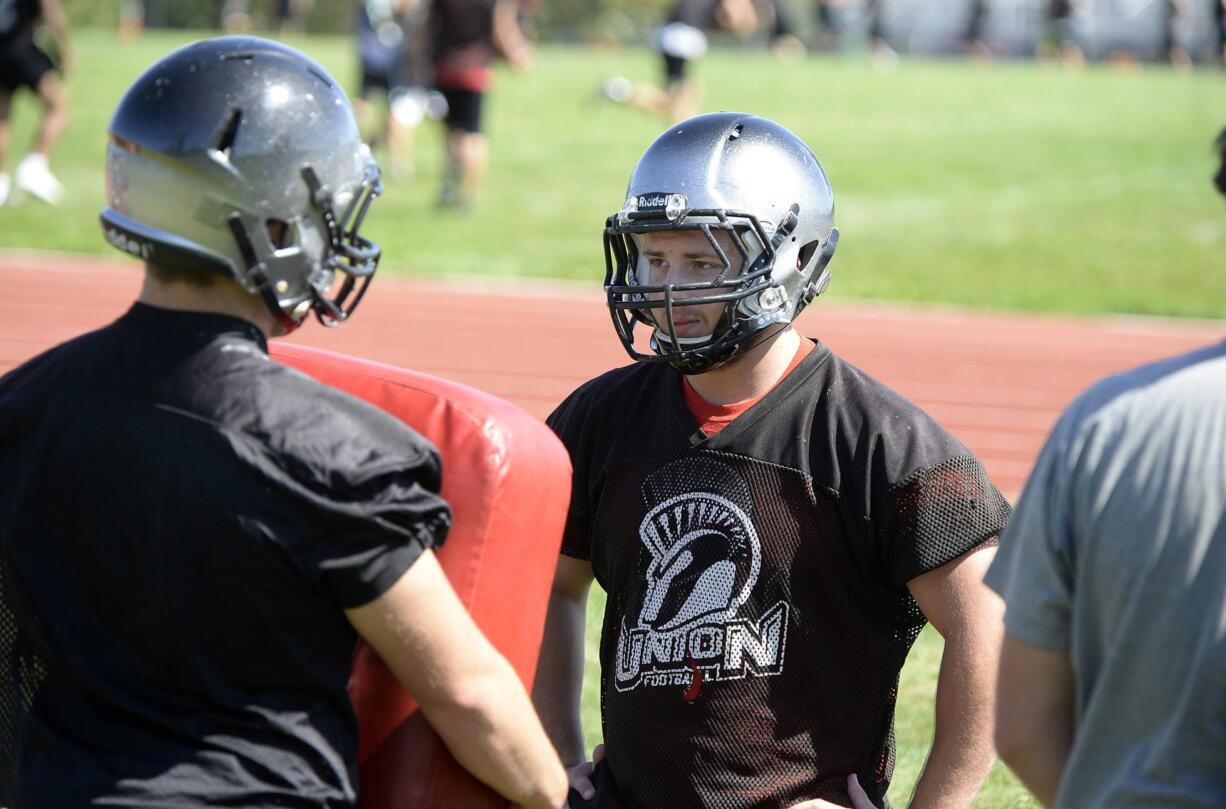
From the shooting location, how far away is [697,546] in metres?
2.78

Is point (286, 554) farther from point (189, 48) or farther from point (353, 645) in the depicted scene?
point (189, 48)

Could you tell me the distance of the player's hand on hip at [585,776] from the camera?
2939 millimetres

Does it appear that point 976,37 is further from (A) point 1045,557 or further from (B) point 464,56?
(A) point 1045,557

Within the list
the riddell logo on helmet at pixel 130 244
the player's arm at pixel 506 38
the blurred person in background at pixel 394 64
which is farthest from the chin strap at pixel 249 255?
the blurred person in background at pixel 394 64

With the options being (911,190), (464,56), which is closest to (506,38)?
(464,56)

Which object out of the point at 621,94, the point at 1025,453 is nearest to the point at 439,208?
the point at 621,94

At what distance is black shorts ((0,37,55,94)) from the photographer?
1303 cm

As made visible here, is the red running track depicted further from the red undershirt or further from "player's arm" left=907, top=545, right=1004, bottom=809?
"player's arm" left=907, top=545, right=1004, bottom=809

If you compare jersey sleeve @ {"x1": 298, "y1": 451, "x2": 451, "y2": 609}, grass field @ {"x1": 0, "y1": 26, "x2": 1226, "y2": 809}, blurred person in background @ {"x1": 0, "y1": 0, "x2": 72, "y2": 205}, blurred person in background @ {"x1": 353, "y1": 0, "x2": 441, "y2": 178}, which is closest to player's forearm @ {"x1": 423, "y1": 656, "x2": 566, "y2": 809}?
jersey sleeve @ {"x1": 298, "y1": 451, "x2": 451, "y2": 609}

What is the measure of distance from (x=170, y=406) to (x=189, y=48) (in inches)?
22.4

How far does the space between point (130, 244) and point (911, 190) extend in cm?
1671

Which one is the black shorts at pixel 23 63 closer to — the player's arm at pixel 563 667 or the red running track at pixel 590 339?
the red running track at pixel 590 339

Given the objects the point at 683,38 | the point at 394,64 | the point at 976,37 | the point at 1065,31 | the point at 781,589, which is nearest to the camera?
the point at 781,589

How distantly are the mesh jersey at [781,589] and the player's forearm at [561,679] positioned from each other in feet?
0.58
